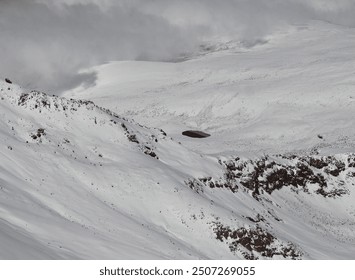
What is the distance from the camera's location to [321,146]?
57.8m

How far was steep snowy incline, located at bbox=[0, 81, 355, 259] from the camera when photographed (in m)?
22.3

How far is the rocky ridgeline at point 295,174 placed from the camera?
41875 mm

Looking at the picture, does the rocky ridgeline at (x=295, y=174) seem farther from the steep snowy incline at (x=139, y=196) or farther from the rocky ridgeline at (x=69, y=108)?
the rocky ridgeline at (x=69, y=108)

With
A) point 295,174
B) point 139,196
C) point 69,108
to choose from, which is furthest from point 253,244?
point 295,174

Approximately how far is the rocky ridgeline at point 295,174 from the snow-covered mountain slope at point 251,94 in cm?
534

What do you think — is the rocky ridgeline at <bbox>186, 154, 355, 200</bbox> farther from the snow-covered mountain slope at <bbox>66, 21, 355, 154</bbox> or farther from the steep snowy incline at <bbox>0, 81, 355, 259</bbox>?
the snow-covered mountain slope at <bbox>66, 21, 355, 154</bbox>

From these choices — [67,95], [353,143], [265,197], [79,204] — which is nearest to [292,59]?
[67,95]

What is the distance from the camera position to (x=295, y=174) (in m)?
45.7

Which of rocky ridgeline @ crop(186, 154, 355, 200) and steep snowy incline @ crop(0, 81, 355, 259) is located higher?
rocky ridgeline @ crop(186, 154, 355, 200)

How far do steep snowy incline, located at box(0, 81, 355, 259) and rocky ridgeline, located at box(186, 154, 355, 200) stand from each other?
0.33 ft

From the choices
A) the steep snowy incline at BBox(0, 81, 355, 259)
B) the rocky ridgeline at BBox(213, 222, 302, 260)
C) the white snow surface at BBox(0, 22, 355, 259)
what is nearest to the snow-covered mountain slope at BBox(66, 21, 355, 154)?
the white snow surface at BBox(0, 22, 355, 259)

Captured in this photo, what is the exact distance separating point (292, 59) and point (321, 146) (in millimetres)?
52799

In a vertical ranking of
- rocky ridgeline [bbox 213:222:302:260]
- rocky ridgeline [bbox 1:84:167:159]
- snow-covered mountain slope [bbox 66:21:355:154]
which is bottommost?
rocky ridgeline [bbox 213:222:302:260]

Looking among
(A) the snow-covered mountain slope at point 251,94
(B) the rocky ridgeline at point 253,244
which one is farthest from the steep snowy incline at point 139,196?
(A) the snow-covered mountain slope at point 251,94
